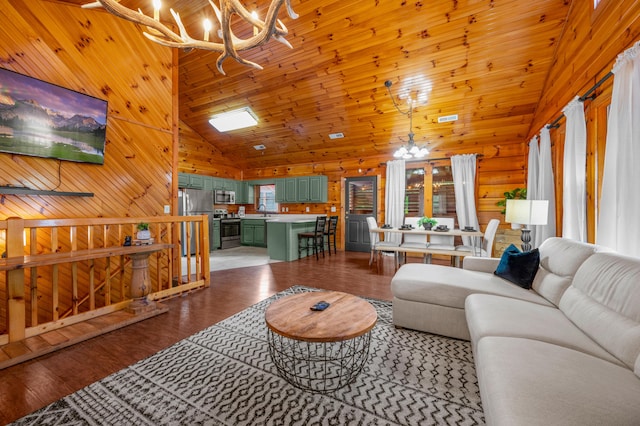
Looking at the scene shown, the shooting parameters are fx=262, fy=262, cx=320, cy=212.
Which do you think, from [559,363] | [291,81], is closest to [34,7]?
[291,81]

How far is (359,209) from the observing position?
7.05m

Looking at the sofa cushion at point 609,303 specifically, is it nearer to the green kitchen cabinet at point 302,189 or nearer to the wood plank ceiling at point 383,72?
the wood plank ceiling at point 383,72

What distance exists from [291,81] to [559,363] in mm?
5019

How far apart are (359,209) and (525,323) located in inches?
216

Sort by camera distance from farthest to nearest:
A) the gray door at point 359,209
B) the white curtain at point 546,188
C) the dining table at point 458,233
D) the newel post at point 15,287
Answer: the gray door at point 359,209 < the dining table at point 458,233 < the white curtain at point 546,188 < the newel post at point 15,287

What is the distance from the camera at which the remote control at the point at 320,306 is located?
6.13ft

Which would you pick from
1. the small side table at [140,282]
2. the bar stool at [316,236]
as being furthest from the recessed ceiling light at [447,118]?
the small side table at [140,282]

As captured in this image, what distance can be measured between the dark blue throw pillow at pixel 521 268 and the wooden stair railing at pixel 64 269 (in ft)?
11.7

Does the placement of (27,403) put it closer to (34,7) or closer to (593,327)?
(593,327)

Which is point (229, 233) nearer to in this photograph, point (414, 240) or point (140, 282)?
point (140, 282)

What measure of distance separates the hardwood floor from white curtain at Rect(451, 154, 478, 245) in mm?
2003

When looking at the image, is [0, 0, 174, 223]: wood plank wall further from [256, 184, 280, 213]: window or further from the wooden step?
[256, 184, 280, 213]: window

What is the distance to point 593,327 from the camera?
4.94 feet

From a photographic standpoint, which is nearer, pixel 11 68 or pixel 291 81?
pixel 11 68
